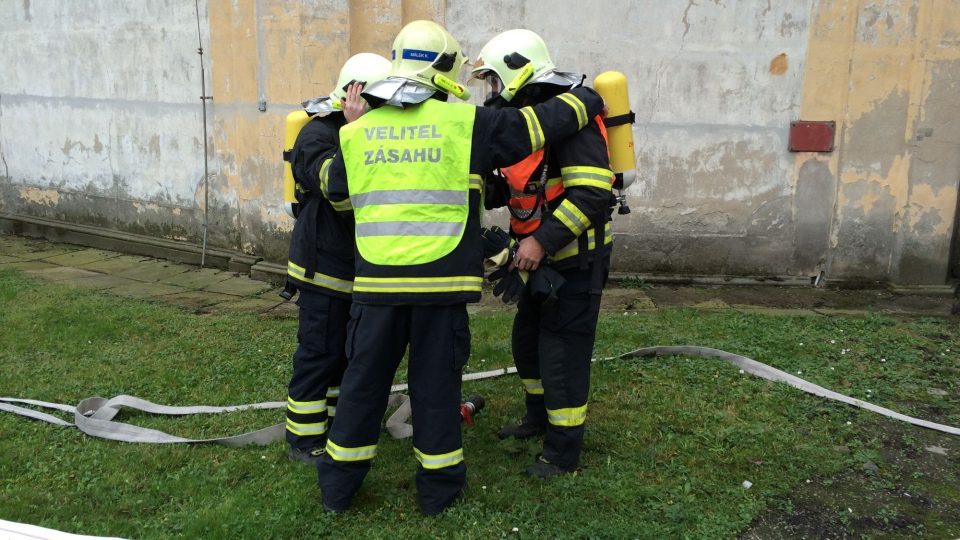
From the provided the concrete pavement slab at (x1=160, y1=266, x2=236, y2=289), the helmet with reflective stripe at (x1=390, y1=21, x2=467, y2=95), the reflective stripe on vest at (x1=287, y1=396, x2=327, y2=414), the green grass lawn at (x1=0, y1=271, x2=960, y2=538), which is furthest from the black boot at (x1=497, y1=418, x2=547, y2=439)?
the concrete pavement slab at (x1=160, y1=266, x2=236, y2=289)

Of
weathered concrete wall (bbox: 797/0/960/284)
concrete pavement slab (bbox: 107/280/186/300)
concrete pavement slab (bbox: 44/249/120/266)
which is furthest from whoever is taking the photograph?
concrete pavement slab (bbox: 44/249/120/266)

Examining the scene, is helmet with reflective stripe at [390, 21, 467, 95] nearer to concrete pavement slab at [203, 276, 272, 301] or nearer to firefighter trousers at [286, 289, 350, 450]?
firefighter trousers at [286, 289, 350, 450]

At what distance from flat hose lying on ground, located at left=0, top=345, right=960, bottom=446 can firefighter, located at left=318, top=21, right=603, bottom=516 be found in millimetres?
787

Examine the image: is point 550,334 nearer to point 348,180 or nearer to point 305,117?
point 348,180

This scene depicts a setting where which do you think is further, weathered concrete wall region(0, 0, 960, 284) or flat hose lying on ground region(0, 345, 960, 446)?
weathered concrete wall region(0, 0, 960, 284)

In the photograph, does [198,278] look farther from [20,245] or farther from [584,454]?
[584,454]

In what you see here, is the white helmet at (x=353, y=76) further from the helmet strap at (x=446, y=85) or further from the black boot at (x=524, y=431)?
the black boot at (x=524, y=431)

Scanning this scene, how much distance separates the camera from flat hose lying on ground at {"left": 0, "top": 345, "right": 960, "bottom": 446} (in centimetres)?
394

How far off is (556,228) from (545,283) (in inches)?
10.5

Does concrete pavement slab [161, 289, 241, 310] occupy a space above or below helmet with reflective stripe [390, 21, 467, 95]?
below

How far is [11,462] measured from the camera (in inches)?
145

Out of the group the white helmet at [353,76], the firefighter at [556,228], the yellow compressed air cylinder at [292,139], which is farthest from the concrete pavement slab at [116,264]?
the firefighter at [556,228]

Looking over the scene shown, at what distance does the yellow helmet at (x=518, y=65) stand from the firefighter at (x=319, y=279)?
0.56 meters

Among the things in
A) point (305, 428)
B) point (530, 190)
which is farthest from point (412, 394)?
point (530, 190)
